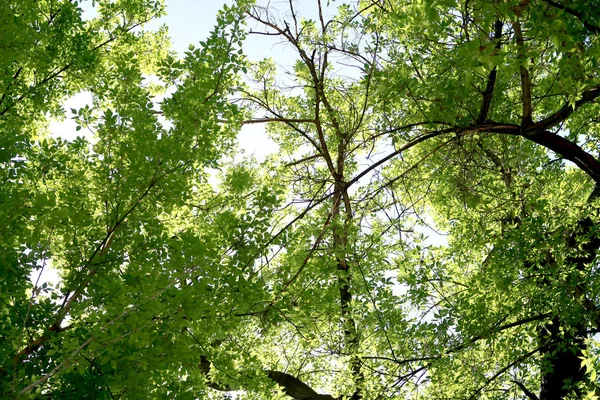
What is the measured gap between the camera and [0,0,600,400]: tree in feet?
12.7

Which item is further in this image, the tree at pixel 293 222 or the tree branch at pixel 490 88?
the tree branch at pixel 490 88

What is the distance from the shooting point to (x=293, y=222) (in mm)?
5258

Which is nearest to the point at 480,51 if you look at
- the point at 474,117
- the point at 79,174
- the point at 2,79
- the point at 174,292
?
the point at 174,292

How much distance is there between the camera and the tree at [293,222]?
3867 mm

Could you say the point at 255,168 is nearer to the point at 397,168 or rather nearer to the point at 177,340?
the point at 397,168

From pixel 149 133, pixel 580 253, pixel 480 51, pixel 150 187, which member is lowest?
pixel 480 51

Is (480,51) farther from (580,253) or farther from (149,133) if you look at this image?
(580,253)

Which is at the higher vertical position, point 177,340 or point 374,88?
point 374,88

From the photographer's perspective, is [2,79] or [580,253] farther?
[580,253]

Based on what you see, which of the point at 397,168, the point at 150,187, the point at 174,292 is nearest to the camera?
the point at 174,292

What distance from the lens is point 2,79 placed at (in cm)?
531

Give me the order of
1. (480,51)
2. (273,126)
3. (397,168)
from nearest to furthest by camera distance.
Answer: (480,51), (397,168), (273,126)

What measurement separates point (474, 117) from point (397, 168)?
4690mm

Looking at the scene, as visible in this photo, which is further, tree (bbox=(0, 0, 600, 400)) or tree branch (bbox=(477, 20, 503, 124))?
tree branch (bbox=(477, 20, 503, 124))
